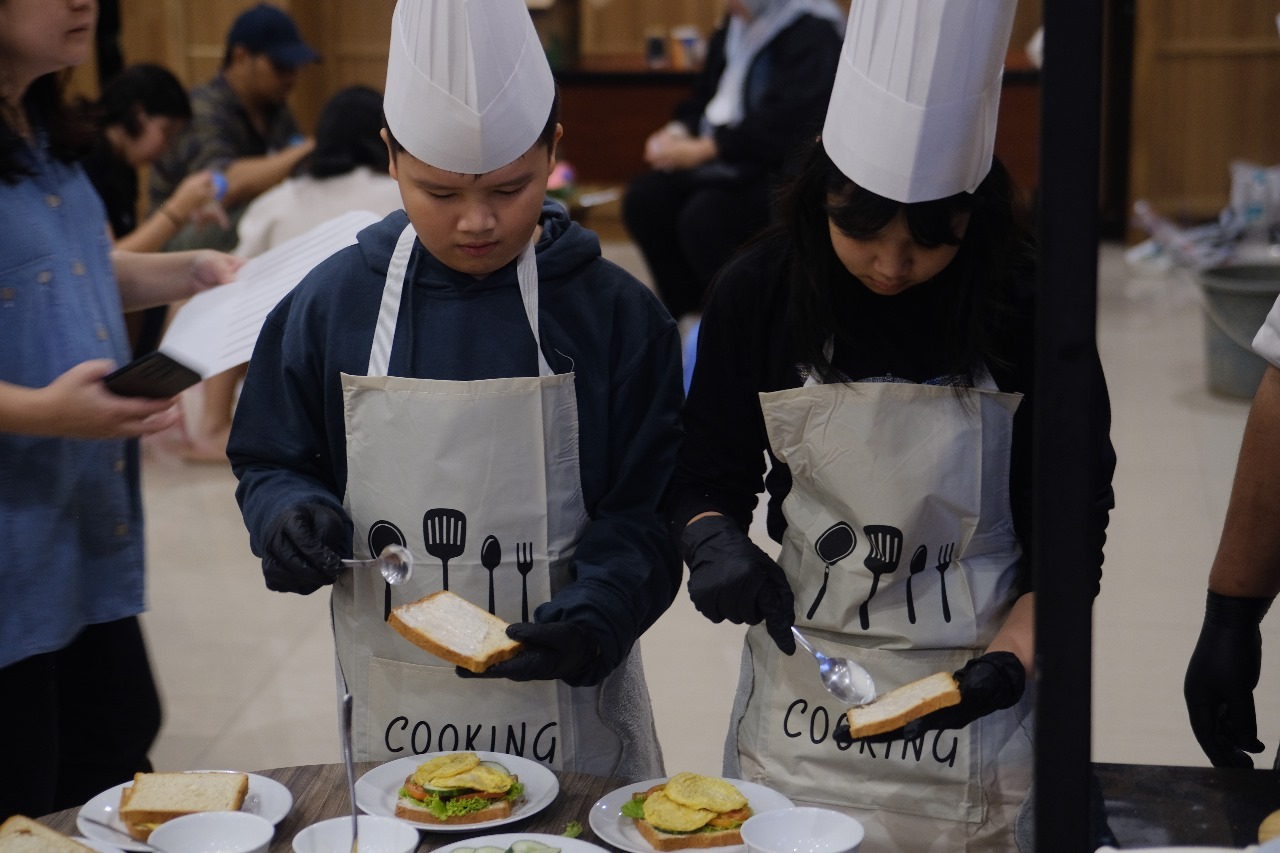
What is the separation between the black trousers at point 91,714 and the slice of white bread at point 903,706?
1.02m

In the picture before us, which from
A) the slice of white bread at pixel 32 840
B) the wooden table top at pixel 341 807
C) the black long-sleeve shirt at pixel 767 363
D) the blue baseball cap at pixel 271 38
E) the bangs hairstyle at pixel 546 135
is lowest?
the wooden table top at pixel 341 807

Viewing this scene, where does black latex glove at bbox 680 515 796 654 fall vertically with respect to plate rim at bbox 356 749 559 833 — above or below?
above

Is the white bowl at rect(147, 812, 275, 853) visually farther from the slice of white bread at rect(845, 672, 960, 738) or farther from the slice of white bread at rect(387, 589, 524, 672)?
the slice of white bread at rect(845, 672, 960, 738)

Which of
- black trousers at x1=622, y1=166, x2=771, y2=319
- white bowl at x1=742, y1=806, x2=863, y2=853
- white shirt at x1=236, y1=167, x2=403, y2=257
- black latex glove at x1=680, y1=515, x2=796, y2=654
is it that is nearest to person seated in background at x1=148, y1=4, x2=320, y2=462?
white shirt at x1=236, y1=167, x2=403, y2=257

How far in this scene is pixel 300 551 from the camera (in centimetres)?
142

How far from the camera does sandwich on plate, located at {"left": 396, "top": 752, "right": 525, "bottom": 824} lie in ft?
4.39

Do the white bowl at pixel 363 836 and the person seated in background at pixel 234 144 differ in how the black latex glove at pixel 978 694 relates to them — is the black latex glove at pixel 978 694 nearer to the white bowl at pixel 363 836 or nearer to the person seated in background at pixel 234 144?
the white bowl at pixel 363 836

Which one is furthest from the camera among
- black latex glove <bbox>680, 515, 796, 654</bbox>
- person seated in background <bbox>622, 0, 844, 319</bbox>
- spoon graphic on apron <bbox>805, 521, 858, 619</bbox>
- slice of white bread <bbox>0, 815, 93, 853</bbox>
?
person seated in background <bbox>622, 0, 844, 319</bbox>

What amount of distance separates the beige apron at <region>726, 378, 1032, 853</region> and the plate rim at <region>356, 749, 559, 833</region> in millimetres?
302

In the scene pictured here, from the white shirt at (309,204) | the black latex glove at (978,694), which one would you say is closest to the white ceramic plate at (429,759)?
the black latex glove at (978,694)

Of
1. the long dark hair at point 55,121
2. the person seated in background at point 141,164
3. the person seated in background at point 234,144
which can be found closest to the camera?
the long dark hair at point 55,121

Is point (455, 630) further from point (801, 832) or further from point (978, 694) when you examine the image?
point (978, 694)

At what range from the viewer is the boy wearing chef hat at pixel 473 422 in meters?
1.45

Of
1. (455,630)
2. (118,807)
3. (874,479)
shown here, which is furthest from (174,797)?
(874,479)
